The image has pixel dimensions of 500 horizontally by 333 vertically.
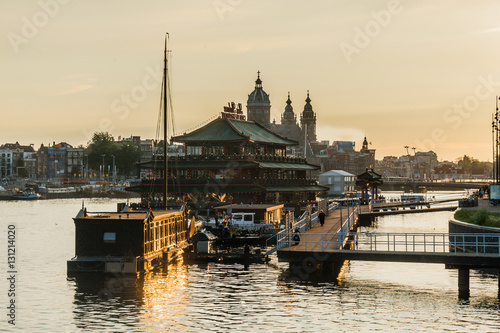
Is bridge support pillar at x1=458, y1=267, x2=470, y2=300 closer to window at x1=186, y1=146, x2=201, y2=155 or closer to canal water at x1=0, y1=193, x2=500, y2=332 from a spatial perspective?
canal water at x1=0, y1=193, x2=500, y2=332

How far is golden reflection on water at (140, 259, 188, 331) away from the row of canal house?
181ft

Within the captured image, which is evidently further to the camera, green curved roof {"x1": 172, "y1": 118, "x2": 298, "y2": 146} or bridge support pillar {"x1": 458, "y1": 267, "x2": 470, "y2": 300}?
green curved roof {"x1": 172, "y1": 118, "x2": 298, "y2": 146}

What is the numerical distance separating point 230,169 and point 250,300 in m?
74.7

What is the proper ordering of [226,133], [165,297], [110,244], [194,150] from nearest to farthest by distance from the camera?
[165,297] < [110,244] < [226,133] < [194,150]

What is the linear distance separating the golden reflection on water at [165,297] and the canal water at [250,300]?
0.07m

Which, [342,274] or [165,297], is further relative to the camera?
[342,274]

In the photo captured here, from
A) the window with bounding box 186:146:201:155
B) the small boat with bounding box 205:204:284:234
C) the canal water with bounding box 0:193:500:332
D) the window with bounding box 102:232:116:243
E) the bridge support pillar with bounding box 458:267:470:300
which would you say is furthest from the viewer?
the window with bounding box 186:146:201:155

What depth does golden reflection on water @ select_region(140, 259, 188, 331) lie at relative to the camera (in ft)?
150

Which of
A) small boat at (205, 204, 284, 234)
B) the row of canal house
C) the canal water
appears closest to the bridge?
the canal water

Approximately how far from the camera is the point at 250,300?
170ft

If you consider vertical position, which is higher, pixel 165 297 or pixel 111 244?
pixel 111 244

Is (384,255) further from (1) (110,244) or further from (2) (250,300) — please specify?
(1) (110,244)

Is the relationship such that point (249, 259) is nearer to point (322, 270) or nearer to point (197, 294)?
point (322, 270)

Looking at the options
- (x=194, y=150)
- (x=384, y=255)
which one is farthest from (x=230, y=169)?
(x=384, y=255)
